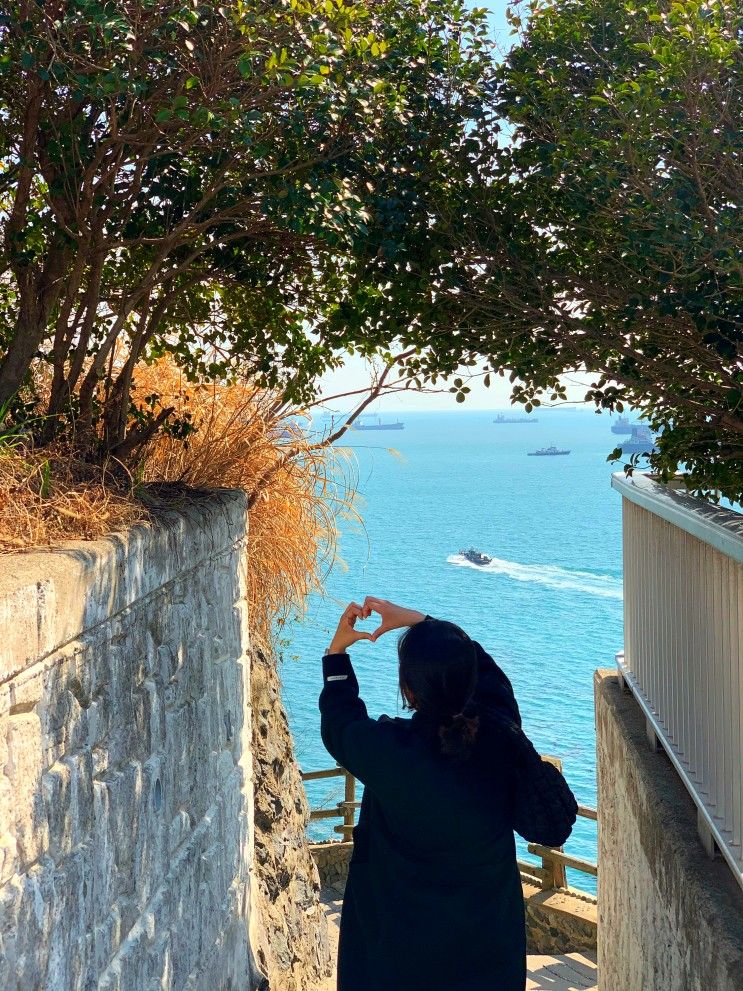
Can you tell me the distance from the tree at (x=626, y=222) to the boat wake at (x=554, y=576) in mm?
51222

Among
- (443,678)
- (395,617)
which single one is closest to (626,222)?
(395,617)

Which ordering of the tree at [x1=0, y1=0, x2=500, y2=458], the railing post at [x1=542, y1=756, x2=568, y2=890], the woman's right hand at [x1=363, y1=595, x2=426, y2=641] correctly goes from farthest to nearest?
the railing post at [x1=542, y1=756, x2=568, y2=890] → the tree at [x1=0, y1=0, x2=500, y2=458] → the woman's right hand at [x1=363, y1=595, x2=426, y2=641]

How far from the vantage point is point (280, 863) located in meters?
5.81

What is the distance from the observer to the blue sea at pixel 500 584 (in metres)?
32.3

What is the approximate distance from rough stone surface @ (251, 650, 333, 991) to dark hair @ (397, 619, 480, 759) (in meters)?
3.06

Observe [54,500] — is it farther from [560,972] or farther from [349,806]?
[349,806]

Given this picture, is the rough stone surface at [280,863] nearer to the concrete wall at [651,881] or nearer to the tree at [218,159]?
the concrete wall at [651,881]

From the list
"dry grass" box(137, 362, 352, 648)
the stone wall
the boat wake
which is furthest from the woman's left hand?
the boat wake

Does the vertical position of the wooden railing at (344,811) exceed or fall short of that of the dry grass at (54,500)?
it falls short

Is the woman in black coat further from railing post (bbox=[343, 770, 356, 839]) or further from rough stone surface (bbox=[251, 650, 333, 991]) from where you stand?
railing post (bbox=[343, 770, 356, 839])

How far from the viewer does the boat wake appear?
58156 mm

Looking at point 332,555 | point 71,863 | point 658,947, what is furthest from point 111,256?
point 658,947

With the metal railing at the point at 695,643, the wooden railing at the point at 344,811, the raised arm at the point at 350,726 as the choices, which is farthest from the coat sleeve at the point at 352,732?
the wooden railing at the point at 344,811

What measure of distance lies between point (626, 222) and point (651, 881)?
243 cm
